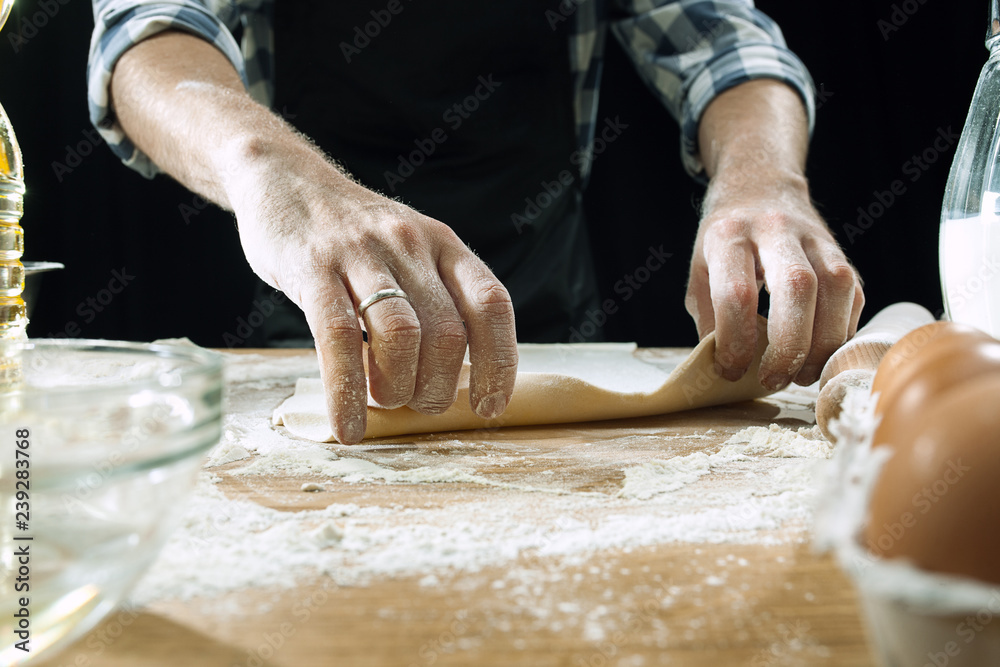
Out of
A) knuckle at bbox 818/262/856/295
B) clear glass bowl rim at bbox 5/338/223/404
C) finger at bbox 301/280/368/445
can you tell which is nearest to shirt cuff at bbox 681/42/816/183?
knuckle at bbox 818/262/856/295

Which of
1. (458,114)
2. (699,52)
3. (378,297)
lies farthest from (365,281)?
(699,52)

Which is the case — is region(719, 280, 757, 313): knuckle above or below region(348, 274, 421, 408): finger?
below

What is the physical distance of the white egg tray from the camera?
27cm

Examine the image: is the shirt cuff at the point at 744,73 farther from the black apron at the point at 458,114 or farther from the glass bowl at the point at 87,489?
the glass bowl at the point at 87,489

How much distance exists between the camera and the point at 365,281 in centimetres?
73

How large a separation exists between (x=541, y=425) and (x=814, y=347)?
37 centimetres

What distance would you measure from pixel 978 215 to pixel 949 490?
48cm

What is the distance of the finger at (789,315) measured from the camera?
2.95ft

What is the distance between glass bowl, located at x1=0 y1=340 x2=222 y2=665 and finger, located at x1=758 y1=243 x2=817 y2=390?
0.72m

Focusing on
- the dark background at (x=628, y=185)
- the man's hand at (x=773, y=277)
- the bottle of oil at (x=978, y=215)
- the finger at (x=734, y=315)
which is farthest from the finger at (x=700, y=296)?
the dark background at (x=628, y=185)

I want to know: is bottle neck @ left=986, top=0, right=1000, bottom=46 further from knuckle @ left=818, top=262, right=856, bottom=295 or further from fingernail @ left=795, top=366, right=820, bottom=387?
fingernail @ left=795, top=366, right=820, bottom=387

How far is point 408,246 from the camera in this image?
30.2 inches

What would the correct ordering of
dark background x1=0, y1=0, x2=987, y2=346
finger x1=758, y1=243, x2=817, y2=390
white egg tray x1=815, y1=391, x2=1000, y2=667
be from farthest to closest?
dark background x1=0, y1=0, x2=987, y2=346, finger x1=758, y1=243, x2=817, y2=390, white egg tray x1=815, y1=391, x2=1000, y2=667

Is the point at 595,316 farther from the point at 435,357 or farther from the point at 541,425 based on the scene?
the point at 435,357
